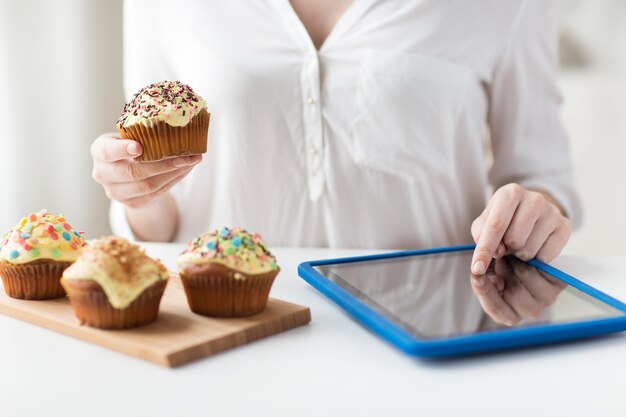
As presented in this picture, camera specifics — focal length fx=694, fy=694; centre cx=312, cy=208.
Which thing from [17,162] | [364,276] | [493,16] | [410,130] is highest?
[493,16]

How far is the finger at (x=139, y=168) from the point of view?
3.95 feet

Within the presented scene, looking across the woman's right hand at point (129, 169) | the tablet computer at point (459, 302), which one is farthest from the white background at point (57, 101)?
the tablet computer at point (459, 302)

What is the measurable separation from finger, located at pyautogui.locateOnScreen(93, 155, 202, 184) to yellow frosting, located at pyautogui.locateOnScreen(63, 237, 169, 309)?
354 mm

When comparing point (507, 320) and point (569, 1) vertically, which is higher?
point (569, 1)

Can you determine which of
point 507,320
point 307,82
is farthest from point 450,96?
point 507,320

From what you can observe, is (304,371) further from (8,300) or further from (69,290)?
(8,300)

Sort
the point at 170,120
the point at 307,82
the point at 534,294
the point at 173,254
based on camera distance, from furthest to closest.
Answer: the point at 307,82 < the point at 173,254 < the point at 170,120 < the point at 534,294

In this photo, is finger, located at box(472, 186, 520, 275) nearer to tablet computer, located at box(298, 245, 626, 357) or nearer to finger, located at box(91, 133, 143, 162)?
tablet computer, located at box(298, 245, 626, 357)

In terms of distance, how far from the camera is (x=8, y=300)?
0.95 metres

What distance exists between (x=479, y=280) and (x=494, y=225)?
11 centimetres

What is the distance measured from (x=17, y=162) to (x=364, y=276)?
1.53 m

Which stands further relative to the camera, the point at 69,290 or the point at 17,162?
the point at 17,162

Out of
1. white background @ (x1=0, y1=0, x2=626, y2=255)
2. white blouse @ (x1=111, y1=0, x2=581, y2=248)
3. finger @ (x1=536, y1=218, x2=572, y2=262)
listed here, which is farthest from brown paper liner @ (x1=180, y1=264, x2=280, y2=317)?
white background @ (x1=0, y1=0, x2=626, y2=255)

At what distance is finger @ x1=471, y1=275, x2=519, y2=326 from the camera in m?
0.84
